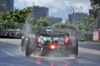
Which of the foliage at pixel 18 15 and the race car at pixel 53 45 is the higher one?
the foliage at pixel 18 15

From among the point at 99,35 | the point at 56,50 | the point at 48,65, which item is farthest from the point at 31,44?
the point at 99,35

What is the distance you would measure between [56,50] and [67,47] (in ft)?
1.66

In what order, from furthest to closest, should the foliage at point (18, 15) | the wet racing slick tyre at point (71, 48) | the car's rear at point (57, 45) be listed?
the foliage at point (18, 15)
the wet racing slick tyre at point (71, 48)
the car's rear at point (57, 45)

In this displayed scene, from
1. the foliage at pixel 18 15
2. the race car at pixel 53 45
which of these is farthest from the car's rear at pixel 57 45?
the foliage at pixel 18 15

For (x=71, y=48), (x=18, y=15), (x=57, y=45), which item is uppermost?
(x=18, y=15)

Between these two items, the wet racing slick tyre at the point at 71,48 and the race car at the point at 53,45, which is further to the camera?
the wet racing slick tyre at the point at 71,48

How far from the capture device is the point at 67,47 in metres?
11.8

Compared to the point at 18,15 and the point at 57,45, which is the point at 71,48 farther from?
the point at 18,15

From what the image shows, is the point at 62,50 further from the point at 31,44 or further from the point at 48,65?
the point at 48,65

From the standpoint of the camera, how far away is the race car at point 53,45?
1170 cm

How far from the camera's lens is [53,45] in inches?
460

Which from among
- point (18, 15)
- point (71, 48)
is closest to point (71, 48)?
point (71, 48)

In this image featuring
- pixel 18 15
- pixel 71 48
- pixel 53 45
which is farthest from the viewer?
pixel 18 15

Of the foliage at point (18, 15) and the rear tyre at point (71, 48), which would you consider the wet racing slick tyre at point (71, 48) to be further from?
the foliage at point (18, 15)
